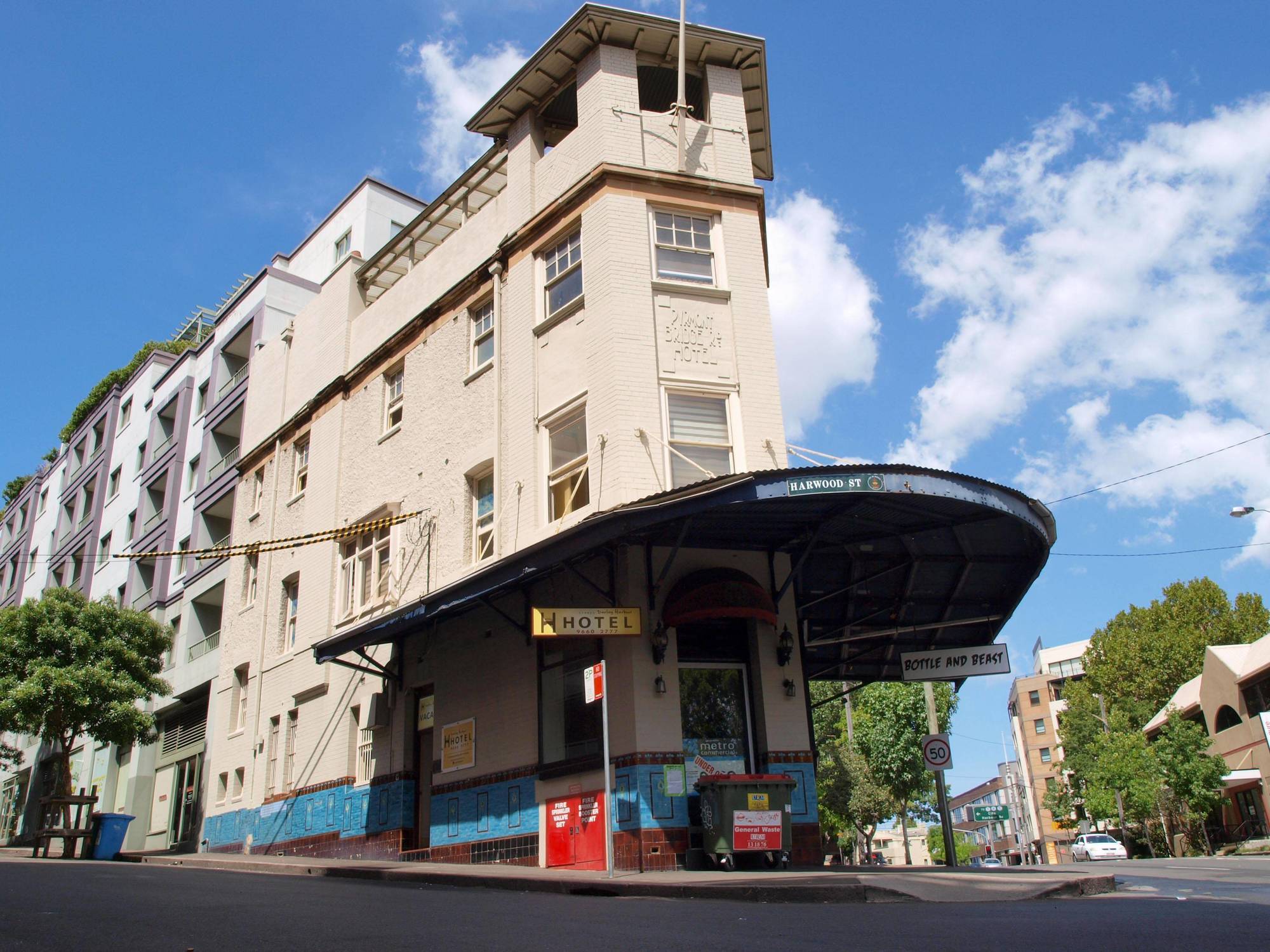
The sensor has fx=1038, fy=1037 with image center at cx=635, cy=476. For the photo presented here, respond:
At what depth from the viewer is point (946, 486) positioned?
527 inches

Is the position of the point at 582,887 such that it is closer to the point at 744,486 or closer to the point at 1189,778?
the point at 744,486

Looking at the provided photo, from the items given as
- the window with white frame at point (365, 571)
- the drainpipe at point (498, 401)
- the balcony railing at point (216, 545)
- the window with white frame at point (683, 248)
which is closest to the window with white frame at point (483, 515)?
the drainpipe at point (498, 401)

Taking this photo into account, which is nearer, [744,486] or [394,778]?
[744,486]

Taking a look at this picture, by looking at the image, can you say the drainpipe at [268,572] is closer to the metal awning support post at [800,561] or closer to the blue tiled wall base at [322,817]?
the blue tiled wall base at [322,817]

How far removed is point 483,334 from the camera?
67.1 feet

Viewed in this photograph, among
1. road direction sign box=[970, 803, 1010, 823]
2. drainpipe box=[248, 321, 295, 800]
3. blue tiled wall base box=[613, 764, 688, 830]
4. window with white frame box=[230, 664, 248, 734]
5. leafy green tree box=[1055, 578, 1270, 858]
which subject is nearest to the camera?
blue tiled wall base box=[613, 764, 688, 830]

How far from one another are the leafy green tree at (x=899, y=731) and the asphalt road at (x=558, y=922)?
32.1 metres

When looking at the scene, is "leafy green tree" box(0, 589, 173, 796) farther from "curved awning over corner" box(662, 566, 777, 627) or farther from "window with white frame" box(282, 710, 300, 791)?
"curved awning over corner" box(662, 566, 777, 627)

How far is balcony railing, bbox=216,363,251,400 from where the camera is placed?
3203 cm

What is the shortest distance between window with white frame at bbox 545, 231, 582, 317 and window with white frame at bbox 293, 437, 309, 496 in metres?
9.93

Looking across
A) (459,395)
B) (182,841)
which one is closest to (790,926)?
(459,395)

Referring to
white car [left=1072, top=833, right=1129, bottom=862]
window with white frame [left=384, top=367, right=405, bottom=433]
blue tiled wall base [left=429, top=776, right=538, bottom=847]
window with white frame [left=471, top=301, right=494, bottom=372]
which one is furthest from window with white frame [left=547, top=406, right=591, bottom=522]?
white car [left=1072, top=833, right=1129, bottom=862]

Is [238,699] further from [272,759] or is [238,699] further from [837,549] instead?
[837,549]

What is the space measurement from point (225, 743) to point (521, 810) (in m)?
13.3
